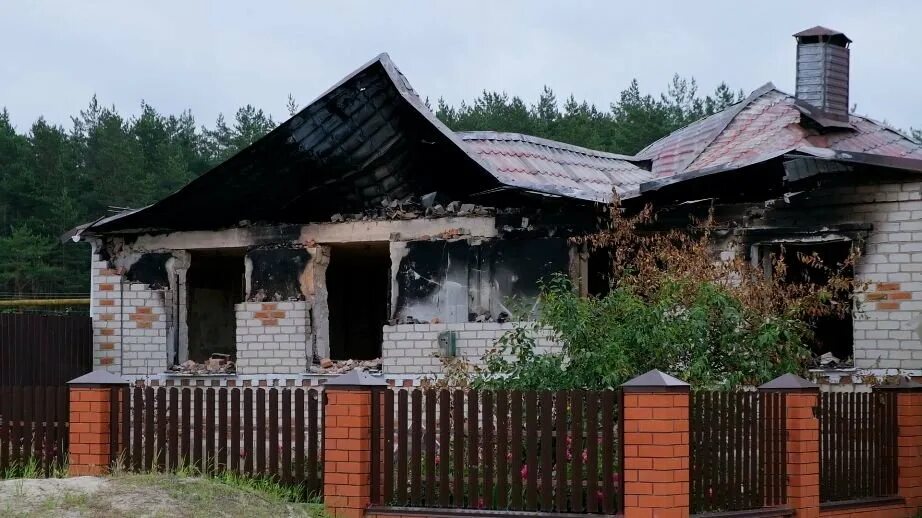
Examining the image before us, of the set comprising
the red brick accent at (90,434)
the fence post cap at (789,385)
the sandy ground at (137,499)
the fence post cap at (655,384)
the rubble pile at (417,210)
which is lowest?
the sandy ground at (137,499)

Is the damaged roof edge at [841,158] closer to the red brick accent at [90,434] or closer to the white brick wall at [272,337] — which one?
the white brick wall at [272,337]

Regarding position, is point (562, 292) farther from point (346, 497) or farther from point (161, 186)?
point (161, 186)

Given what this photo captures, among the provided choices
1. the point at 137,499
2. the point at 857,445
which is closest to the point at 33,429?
the point at 137,499

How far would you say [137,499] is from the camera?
785cm

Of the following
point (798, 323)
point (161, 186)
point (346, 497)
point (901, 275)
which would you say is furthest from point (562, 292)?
point (161, 186)

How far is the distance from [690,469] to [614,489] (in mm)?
587

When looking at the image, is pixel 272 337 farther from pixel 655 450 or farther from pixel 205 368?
pixel 655 450

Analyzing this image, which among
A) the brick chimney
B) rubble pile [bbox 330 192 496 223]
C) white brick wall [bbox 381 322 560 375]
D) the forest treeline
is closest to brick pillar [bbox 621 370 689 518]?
white brick wall [bbox 381 322 560 375]

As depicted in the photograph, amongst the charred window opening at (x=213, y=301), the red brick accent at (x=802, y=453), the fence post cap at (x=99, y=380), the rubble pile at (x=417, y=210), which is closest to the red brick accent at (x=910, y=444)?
the red brick accent at (x=802, y=453)

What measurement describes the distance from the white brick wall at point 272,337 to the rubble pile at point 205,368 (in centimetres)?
45

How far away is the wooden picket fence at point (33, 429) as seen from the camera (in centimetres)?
970

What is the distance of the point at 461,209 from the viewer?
13.5 metres

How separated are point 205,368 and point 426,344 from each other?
129 inches

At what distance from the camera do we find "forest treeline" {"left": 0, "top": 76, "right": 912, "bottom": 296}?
125 feet
